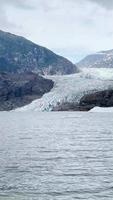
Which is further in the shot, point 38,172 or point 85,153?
point 85,153

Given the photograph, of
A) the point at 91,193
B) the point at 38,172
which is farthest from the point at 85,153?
the point at 91,193

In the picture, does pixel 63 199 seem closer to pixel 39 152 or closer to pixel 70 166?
pixel 70 166

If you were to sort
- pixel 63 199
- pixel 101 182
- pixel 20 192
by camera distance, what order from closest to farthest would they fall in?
1. pixel 63 199
2. pixel 20 192
3. pixel 101 182

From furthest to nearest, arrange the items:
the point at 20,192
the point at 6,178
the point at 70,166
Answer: the point at 70,166, the point at 6,178, the point at 20,192

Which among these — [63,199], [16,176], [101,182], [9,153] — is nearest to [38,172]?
[16,176]

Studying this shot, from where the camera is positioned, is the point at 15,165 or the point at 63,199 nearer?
the point at 63,199

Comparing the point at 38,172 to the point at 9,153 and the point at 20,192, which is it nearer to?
the point at 20,192

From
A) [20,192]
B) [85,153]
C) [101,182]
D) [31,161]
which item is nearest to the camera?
[20,192]

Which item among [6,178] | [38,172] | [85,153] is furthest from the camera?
[85,153]

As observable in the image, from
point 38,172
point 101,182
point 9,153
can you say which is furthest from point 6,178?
point 9,153

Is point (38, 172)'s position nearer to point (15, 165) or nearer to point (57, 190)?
point (15, 165)
